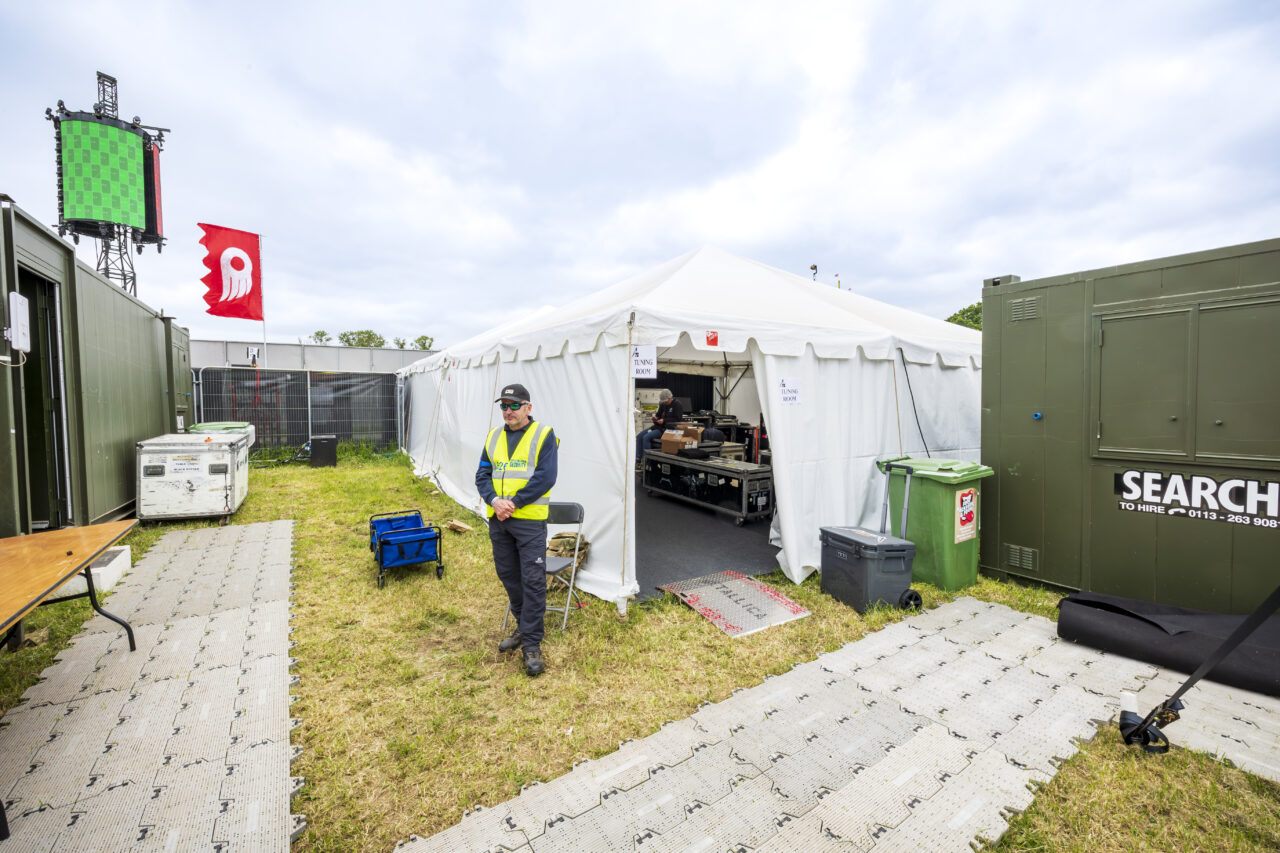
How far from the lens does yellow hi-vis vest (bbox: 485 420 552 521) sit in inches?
131

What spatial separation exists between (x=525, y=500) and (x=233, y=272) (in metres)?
11.5

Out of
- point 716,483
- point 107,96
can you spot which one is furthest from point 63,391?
point 107,96

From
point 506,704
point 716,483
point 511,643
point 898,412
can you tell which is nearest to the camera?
point 506,704

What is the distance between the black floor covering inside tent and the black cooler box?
36.5 inches

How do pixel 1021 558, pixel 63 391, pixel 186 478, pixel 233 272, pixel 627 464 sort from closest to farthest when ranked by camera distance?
pixel 627 464 < pixel 1021 558 < pixel 63 391 < pixel 186 478 < pixel 233 272

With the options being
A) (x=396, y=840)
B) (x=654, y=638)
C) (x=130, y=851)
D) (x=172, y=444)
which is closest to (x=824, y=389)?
(x=654, y=638)

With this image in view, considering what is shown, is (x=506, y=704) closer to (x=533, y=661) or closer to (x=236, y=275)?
(x=533, y=661)

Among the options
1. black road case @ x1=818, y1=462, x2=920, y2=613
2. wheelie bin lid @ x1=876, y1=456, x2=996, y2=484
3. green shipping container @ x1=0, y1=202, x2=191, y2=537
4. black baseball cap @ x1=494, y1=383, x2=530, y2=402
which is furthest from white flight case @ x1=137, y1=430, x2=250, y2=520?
wheelie bin lid @ x1=876, y1=456, x2=996, y2=484

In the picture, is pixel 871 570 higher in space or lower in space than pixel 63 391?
lower

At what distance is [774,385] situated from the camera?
4.76m

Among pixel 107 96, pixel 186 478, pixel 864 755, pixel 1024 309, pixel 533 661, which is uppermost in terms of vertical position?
pixel 107 96

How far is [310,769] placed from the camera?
7.88ft

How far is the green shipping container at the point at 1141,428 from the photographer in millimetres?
3568

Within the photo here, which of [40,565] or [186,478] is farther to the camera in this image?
[186,478]
